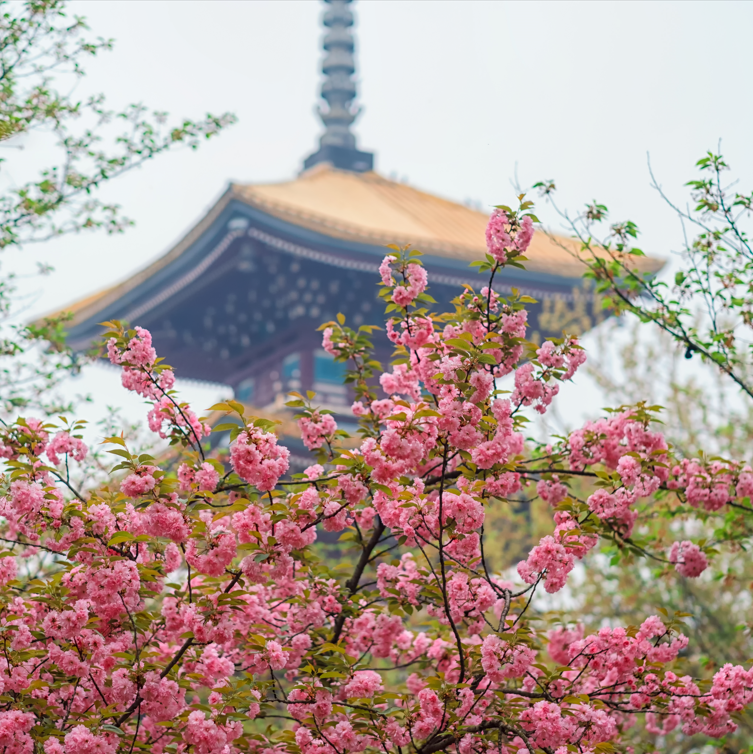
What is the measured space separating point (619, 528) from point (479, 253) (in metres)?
10.8

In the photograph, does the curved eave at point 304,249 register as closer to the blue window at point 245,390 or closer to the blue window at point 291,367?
the blue window at point 291,367

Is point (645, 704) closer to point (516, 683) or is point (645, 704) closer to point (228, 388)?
point (516, 683)

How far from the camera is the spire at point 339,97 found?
2259 centimetres

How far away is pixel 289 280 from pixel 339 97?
9.27m

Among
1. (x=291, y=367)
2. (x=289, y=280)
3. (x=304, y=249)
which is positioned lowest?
(x=291, y=367)

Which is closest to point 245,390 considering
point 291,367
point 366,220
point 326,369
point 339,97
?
point 291,367

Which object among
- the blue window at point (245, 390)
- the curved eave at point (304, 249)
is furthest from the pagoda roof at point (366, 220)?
the blue window at point (245, 390)

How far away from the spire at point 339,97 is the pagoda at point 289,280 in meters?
1.63

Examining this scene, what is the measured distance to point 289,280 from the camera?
649 inches

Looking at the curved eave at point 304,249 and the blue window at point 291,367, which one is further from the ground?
the curved eave at point 304,249

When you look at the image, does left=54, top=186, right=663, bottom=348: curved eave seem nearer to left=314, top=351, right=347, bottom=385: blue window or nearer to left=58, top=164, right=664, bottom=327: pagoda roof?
left=58, top=164, right=664, bottom=327: pagoda roof

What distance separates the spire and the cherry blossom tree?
17.3 metres

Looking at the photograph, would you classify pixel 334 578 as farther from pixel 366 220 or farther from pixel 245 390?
pixel 245 390

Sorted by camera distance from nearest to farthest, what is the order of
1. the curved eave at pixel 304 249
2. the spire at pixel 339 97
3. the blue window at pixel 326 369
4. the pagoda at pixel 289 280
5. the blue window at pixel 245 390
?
the curved eave at pixel 304 249 → the pagoda at pixel 289 280 → the blue window at pixel 326 369 → the blue window at pixel 245 390 → the spire at pixel 339 97
